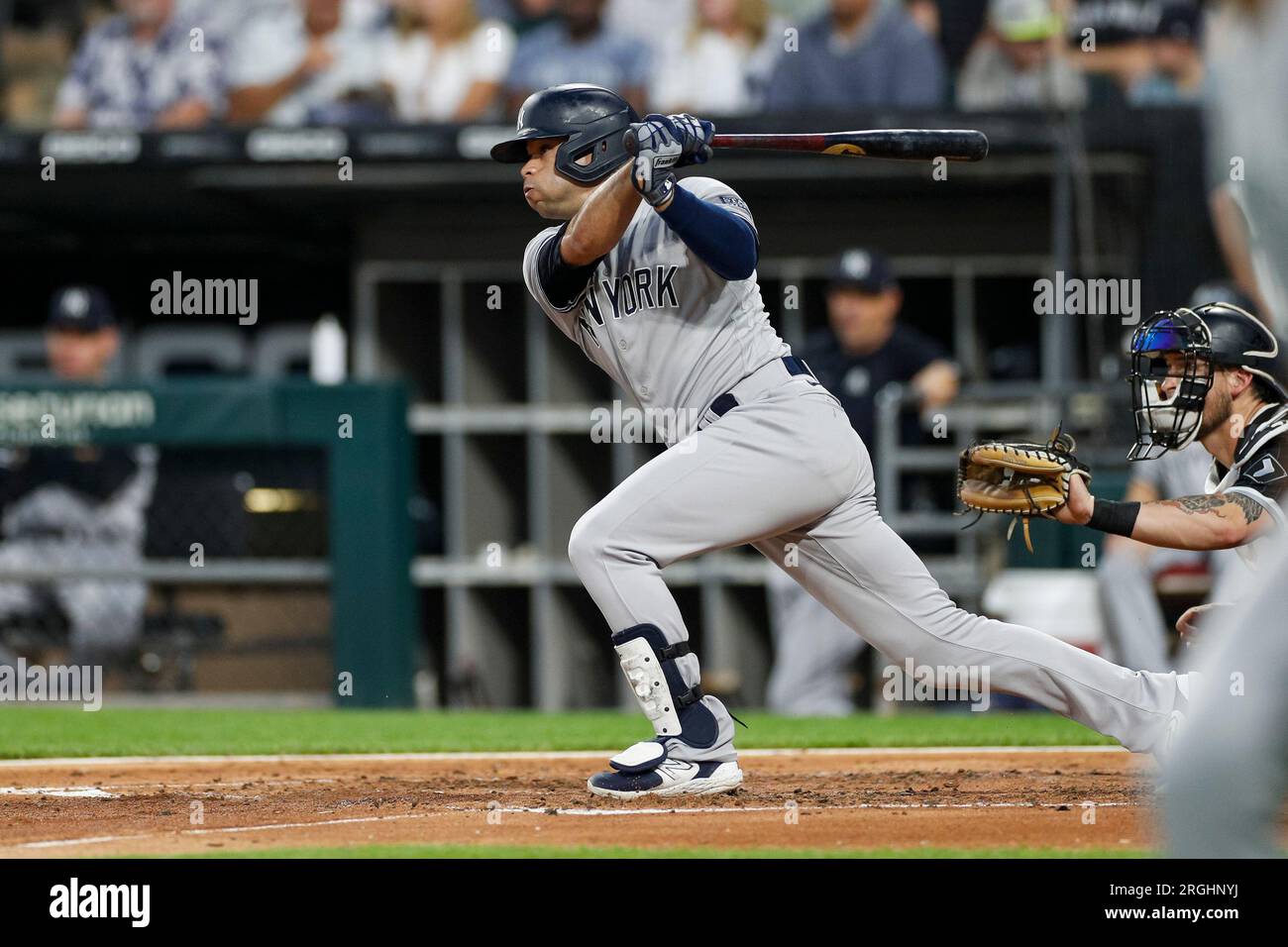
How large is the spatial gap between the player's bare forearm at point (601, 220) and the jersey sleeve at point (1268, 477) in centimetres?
144

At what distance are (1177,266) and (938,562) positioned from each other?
1.84 metres

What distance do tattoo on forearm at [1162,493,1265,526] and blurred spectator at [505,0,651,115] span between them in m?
5.55

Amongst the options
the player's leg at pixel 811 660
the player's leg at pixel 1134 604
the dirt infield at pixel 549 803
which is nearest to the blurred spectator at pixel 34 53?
the player's leg at pixel 811 660

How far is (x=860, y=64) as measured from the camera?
29.5 feet

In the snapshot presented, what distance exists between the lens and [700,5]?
9367 millimetres

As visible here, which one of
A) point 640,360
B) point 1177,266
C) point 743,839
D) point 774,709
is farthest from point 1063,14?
point 743,839

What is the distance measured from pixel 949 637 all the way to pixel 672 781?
70 cm

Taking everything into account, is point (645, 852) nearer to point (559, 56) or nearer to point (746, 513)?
point (746, 513)

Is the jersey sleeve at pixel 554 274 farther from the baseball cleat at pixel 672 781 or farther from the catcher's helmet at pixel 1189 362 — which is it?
the catcher's helmet at pixel 1189 362

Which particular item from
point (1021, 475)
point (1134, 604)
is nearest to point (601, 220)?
point (1021, 475)

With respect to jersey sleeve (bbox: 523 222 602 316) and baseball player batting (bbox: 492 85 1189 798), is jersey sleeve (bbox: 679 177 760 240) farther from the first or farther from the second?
jersey sleeve (bbox: 523 222 602 316)

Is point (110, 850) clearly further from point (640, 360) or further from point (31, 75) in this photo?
point (31, 75)

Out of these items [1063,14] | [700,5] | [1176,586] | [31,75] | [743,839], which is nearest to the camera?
[743,839]

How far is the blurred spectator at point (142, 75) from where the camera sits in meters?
9.69
